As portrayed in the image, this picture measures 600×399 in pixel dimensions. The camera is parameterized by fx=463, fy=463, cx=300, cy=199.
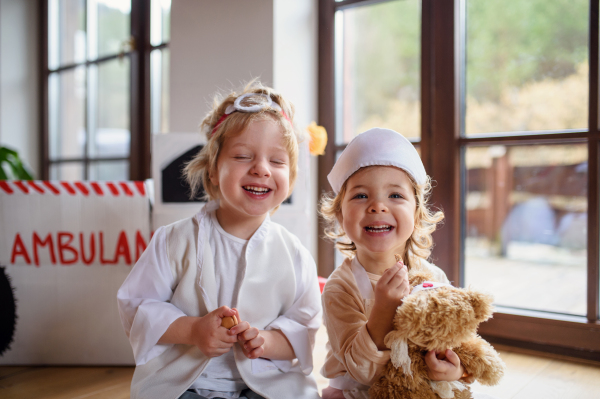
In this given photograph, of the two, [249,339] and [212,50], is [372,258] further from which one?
[212,50]

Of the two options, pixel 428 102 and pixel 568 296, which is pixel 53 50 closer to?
Result: pixel 428 102

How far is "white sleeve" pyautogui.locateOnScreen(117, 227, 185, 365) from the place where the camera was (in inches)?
38.6

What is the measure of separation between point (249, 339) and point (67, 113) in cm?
294

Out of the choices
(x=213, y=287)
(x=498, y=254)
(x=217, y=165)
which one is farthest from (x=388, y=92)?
(x=213, y=287)

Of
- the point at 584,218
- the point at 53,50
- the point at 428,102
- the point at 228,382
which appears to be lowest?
the point at 228,382

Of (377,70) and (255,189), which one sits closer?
(255,189)

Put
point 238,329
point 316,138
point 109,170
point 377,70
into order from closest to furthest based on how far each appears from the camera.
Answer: point 238,329, point 316,138, point 377,70, point 109,170

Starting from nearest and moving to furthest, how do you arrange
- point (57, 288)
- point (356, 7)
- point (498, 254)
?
point (57, 288)
point (356, 7)
point (498, 254)

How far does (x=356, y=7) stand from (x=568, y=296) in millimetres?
1424

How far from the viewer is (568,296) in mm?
1640

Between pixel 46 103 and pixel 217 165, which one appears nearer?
pixel 217 165

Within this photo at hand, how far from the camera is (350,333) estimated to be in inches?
38.0

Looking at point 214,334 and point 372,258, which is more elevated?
point 372,258

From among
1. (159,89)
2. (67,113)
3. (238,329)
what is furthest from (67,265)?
(67,113)
